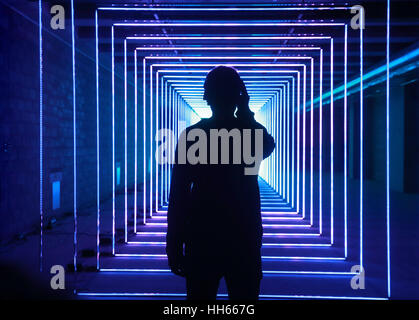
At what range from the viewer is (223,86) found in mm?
2068

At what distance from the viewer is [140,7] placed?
4.11m

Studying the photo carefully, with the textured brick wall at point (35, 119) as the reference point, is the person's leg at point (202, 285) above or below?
below

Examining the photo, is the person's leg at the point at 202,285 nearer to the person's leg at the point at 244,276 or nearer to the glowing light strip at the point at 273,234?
the person's leg at the point at 244,276

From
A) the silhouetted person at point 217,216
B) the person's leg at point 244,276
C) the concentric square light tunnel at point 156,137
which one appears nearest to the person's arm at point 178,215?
the silhouetted person at point 217,216

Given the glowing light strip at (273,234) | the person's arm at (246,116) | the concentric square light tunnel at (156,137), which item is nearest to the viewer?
the person's arm at (246,116)

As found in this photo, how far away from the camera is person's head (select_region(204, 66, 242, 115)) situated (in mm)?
2069

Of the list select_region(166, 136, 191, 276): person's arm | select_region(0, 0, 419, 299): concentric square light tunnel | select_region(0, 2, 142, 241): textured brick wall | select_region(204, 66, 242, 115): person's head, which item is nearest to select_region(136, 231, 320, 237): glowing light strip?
select_region(0, 0, 419, 299): concentric square light tunnel

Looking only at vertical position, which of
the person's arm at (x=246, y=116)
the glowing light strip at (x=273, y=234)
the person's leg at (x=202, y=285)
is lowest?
the glowing light strip at (x=273, y=234)

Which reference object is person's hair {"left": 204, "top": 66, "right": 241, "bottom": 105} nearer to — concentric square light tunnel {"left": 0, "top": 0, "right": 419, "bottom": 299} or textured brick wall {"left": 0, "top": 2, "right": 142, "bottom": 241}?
concentric square light tunnel {"left": 0, "top": 0, "right": 419, "bottom": 299}

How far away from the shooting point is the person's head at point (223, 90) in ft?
6.79

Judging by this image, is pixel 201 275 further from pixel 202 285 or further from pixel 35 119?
pixel 35 119

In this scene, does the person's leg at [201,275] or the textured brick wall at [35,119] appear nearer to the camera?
the person's leg at [201,275]
